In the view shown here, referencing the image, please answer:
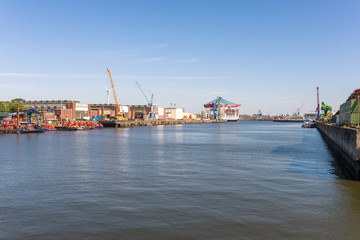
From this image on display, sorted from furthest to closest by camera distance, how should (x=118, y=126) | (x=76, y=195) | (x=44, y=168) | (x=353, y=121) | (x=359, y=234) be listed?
A: (x=118, y=126) → (x=353, y=121) → (x=44, y=168) → (x=76, y=195) → (x=359, y=234)

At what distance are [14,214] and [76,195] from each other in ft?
16.3

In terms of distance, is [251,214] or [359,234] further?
[251,214]

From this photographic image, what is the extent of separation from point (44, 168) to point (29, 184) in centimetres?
905

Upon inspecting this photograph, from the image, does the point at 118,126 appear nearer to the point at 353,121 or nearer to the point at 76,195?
the point at 353,121

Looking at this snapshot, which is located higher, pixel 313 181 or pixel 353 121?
pixel 353 121

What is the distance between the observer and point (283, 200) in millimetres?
21375

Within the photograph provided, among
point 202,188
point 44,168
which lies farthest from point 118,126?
point 202,188

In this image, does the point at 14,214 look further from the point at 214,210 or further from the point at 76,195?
the point at 214,210

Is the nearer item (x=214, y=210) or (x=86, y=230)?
(x=86, y=230)

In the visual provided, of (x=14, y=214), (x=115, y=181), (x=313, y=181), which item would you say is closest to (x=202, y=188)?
(x=115, y=181)

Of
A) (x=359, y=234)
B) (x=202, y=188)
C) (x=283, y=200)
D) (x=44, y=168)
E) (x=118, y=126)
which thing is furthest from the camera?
(x=118, y=126)

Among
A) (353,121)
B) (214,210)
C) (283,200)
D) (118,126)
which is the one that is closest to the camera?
(214,210)

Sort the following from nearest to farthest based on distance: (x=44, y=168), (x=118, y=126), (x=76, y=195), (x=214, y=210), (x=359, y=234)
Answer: (x=359, y=234), (x=214, y=210), (x=76, y=195), (x=44, y=168), (x=118, y=126)

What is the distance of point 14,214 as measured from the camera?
60.4 feet
